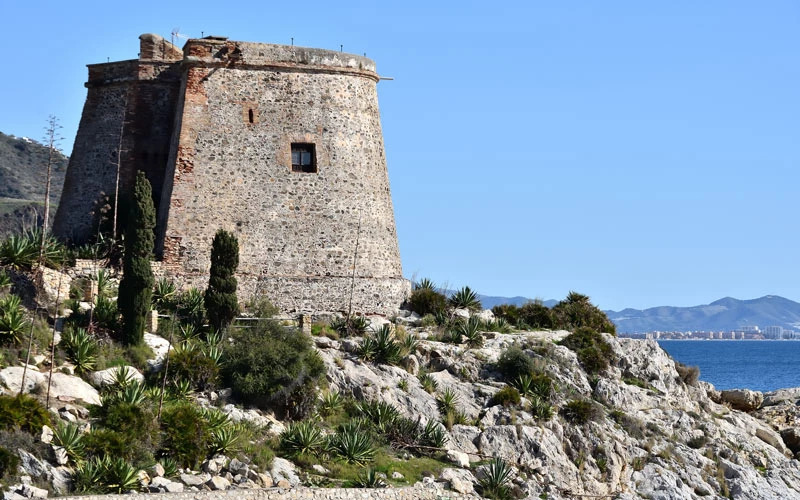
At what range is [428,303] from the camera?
42.2 meters

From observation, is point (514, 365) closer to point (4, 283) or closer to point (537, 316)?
point (537, 316)

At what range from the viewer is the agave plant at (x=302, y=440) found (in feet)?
104

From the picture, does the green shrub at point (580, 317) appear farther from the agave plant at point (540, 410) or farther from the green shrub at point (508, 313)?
the agave plant at point (540, 410)

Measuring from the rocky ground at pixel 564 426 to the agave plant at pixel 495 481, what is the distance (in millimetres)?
407

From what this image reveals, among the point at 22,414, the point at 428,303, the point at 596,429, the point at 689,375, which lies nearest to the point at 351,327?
the point at 428,303

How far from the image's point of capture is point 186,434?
29625mm

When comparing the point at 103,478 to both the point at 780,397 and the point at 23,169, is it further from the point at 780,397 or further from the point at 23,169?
the point at 23,169

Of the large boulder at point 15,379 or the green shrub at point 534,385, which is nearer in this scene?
the large boulder at point 15,379

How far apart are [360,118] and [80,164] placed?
10540 millimetres

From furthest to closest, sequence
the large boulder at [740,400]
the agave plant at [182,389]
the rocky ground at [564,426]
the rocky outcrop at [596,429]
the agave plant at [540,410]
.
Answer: the large boulder at [740,400] → the agave plant at [540,410] → the rocky outcrop at [596,429] → the agave plant at [182,389] → the rocky ground at [564,426]

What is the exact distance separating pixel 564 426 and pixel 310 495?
429 inches

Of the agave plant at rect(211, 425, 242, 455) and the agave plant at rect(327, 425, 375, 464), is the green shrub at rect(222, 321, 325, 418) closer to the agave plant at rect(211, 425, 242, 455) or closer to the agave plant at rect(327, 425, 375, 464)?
the agave plant at rect(327, 425, 375, 464)

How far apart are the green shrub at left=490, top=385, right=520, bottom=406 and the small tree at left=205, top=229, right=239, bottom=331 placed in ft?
28.0

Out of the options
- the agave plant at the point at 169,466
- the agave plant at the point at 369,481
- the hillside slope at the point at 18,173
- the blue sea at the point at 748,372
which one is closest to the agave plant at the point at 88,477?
the agave plant at the point at 169,466
